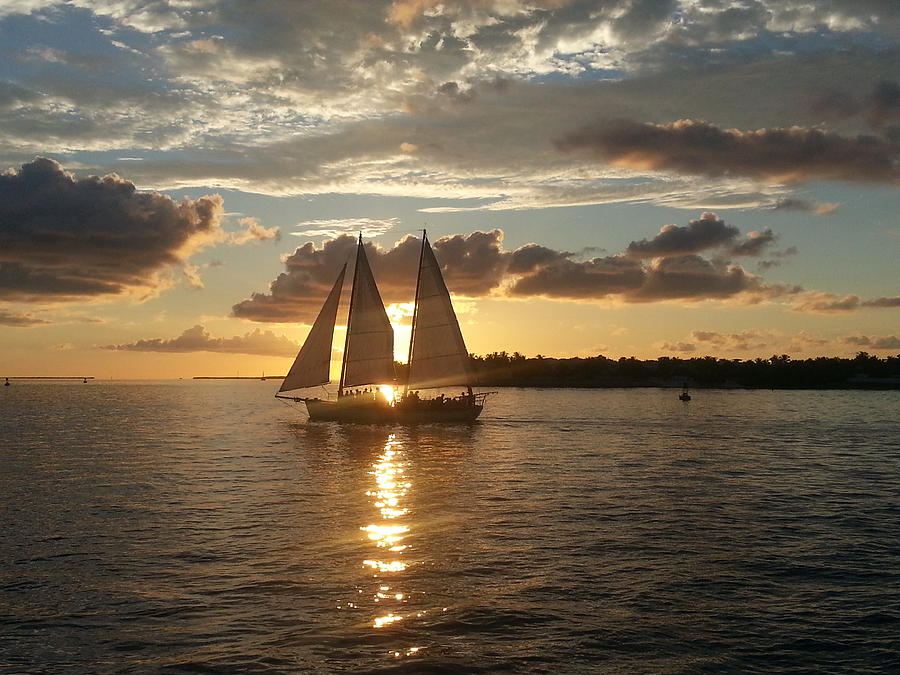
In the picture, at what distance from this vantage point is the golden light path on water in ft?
71.3

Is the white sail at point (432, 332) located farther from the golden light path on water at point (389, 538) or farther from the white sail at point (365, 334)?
the golden light path on water at point (389, 538)

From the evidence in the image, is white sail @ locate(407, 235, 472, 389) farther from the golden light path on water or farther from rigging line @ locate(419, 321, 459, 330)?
the golden light path on water

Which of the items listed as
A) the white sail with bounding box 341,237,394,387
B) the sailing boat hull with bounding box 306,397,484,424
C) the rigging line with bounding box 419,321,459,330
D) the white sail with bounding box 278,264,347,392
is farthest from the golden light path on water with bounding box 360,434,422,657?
the white sail with bounding box 278,264,347,392

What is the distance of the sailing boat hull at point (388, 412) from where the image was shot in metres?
94.6

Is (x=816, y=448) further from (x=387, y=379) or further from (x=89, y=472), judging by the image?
(x=89, y=472)

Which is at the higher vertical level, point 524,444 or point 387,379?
point 387,379

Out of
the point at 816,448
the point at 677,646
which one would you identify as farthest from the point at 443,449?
the point at 677,646

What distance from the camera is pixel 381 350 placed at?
309 feet

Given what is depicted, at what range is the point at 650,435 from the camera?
86.8m

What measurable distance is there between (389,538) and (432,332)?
2437 inches

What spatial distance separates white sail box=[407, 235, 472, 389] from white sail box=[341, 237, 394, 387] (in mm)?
3921

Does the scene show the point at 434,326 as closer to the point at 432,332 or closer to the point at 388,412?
the point at 432,332

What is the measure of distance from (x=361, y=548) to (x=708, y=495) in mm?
22932

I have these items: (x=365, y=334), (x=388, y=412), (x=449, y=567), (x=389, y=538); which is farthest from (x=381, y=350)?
(x=449, y=567)
